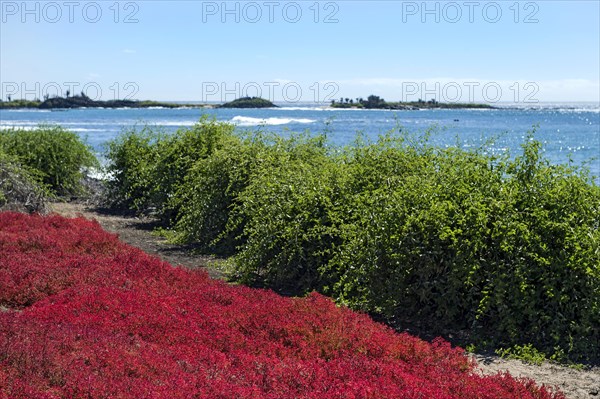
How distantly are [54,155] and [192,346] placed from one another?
1569 centimetres

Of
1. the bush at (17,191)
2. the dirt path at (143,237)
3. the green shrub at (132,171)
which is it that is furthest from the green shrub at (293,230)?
the green shrub at (132,171)

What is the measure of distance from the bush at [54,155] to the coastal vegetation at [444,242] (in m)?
9.90

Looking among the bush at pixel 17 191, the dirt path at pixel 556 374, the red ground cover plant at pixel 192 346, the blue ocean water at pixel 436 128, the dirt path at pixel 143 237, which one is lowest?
the dirt path at pixel 556 374

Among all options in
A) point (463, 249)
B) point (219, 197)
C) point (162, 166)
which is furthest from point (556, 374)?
point (162, 166)

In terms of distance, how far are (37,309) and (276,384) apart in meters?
3.23

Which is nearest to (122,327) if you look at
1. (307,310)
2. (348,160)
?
(307,310)

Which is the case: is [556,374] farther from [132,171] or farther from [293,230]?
[132,171]

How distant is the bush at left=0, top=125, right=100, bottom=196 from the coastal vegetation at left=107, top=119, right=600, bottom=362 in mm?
9903

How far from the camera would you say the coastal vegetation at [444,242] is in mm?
7457

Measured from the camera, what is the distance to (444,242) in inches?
322

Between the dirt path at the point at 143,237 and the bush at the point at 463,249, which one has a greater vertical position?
the bush at the point at 463,249

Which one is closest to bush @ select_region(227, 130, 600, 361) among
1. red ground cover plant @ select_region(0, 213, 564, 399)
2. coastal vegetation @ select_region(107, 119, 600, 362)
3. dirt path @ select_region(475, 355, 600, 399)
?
coastal vegetation @ select_region(107, 119, 600, 362)

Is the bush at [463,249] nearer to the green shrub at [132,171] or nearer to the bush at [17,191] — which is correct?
the bush at [17,191]

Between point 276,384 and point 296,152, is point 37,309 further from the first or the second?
point 296,152
